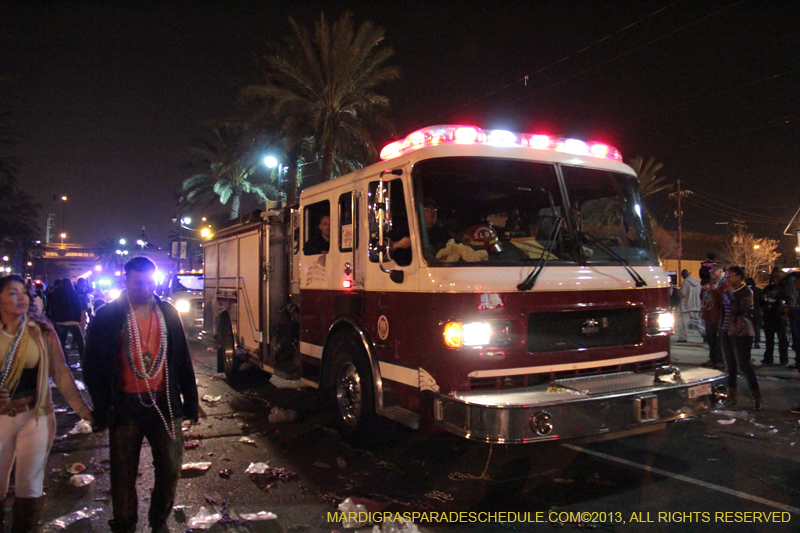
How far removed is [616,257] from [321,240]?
3.13 m

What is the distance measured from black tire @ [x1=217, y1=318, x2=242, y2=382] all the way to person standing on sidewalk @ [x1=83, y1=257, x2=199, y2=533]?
5691 millimetres

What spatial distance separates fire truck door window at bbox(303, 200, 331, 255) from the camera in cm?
650

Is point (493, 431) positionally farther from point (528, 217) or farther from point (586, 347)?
point (528, 217)

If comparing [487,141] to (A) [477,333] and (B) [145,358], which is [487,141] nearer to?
(A) [477,333]

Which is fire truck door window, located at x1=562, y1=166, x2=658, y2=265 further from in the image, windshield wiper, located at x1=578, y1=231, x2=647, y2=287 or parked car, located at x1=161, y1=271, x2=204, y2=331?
parked car, located at x1=161, y1=271, x2=204, y2=331

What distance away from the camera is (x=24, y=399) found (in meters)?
3.45

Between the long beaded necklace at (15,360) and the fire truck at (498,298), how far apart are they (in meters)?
2.66

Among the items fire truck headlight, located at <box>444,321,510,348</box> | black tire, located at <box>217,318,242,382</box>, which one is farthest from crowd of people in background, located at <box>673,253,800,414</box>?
black tire, located at <box>217,318,242,382</box>

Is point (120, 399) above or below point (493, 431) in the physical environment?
above

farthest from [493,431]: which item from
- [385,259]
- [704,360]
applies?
[704,360]

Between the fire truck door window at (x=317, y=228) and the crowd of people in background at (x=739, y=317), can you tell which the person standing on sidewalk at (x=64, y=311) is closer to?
the fire truck door window at (x=317, y=228)

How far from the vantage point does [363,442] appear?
18.8 ft

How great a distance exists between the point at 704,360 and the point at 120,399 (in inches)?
443

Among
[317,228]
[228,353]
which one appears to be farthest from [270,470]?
[228,353]
